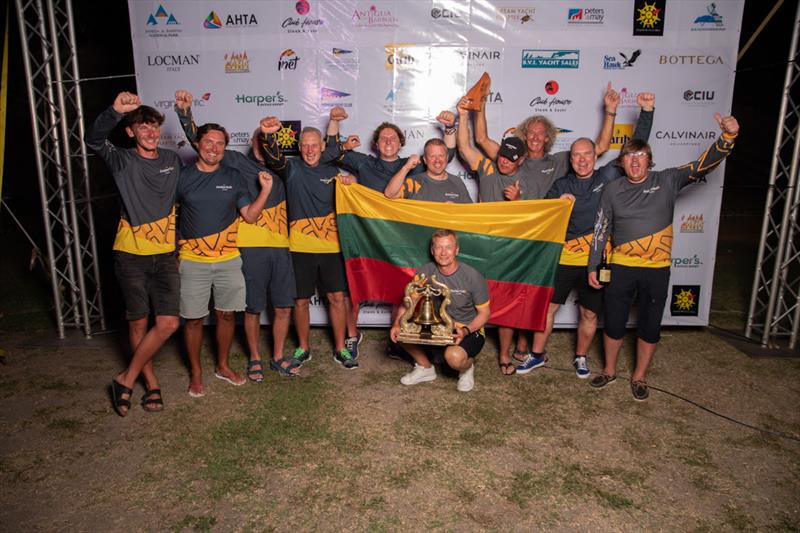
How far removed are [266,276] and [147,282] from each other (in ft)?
3.17

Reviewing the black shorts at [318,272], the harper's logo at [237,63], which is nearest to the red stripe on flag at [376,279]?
the black shorts at [318,272]

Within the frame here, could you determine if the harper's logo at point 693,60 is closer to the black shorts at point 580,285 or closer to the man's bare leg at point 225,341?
the black shorts at point 580,285

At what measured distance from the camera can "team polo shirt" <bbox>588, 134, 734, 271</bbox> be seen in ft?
14.0

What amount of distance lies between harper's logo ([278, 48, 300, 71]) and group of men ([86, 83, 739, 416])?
111 cm

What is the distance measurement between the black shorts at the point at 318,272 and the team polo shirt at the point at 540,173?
5.85 ft

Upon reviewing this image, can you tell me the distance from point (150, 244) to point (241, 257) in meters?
0.77

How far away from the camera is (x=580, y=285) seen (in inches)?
191

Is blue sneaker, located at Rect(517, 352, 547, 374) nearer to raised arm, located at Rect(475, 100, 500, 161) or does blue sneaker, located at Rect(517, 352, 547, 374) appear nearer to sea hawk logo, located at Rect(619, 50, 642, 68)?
raised arm, located at Rect(475, 100, 500, 161)

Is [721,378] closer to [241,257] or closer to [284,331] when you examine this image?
[284,331]

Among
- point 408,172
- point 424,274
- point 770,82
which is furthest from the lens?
point 770,82

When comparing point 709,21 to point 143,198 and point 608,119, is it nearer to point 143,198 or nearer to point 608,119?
point 608,119

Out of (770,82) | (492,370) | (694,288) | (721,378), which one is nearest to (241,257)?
(492,370)

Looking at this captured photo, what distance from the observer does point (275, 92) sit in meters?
5.76

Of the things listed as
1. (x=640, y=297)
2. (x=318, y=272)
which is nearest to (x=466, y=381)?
(x=640, y=297)
